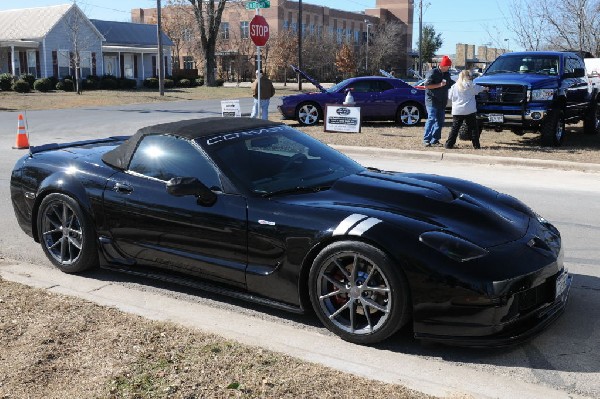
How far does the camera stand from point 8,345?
3.98 m

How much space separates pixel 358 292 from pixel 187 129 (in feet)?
6.80

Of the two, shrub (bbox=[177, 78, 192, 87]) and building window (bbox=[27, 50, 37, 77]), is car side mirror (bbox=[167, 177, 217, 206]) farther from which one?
building window (bbox=[27, 50, 37, 77])

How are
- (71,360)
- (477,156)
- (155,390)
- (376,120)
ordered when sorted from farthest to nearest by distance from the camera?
1. (376,120)
2. (477,156)
3. (71,360)
4. (155,390)

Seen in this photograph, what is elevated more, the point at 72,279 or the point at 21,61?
the point at 21,61

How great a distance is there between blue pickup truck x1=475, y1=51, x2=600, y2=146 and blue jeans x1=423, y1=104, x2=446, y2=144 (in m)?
0.83

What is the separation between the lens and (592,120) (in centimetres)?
1677

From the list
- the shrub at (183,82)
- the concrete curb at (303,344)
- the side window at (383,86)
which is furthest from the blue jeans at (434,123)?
the shrub at (183,82)

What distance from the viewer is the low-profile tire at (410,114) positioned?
19.8 meters

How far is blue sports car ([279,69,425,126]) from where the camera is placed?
19.8m

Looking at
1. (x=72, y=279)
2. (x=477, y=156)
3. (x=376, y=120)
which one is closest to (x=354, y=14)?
(x=376, y=120)

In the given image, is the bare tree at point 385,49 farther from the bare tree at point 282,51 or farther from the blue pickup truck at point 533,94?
the blue pickup truck at point 533,94

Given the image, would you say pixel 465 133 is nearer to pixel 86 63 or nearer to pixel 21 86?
pixel 21 86

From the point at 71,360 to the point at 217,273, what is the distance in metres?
1.27

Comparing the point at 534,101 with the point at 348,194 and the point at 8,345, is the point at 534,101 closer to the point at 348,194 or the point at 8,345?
the point at 348,194
